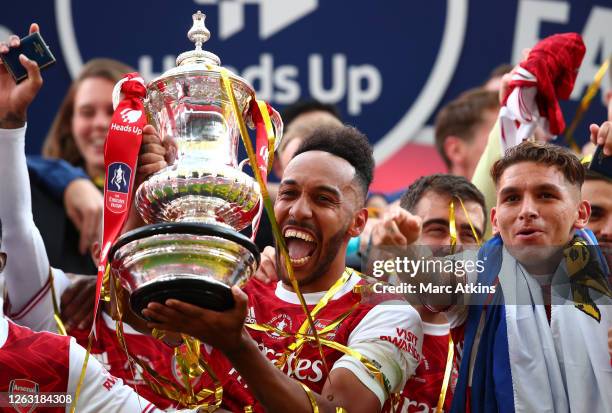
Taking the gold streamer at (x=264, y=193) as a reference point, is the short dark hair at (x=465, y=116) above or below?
above

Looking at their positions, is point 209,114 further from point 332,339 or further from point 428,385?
point 428,385

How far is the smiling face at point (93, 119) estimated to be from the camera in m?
5.52

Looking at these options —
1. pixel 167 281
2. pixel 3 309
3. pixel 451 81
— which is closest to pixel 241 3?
pixel 451 81

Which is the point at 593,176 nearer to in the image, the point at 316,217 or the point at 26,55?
the point at 316,217

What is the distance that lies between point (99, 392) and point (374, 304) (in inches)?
32.7

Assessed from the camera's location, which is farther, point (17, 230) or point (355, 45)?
point (355, 45)

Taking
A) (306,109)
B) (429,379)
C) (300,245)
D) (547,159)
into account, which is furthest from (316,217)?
(306,109)

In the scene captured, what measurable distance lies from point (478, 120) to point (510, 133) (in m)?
1.31

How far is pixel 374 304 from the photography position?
12.3 feet

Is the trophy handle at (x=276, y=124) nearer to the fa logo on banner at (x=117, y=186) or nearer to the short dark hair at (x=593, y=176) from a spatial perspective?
the fa logo on banner at (x=117, y=186)

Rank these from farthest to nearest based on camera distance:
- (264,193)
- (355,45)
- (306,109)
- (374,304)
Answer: (355,45)
(306,109)
(374,304)
(264,193)

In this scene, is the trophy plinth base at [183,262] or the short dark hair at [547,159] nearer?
the trophy plinth base at [183,262]

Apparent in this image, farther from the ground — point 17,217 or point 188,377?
point 17,217

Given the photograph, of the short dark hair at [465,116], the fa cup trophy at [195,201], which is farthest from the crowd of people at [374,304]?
the short dark hair at [465,116]
